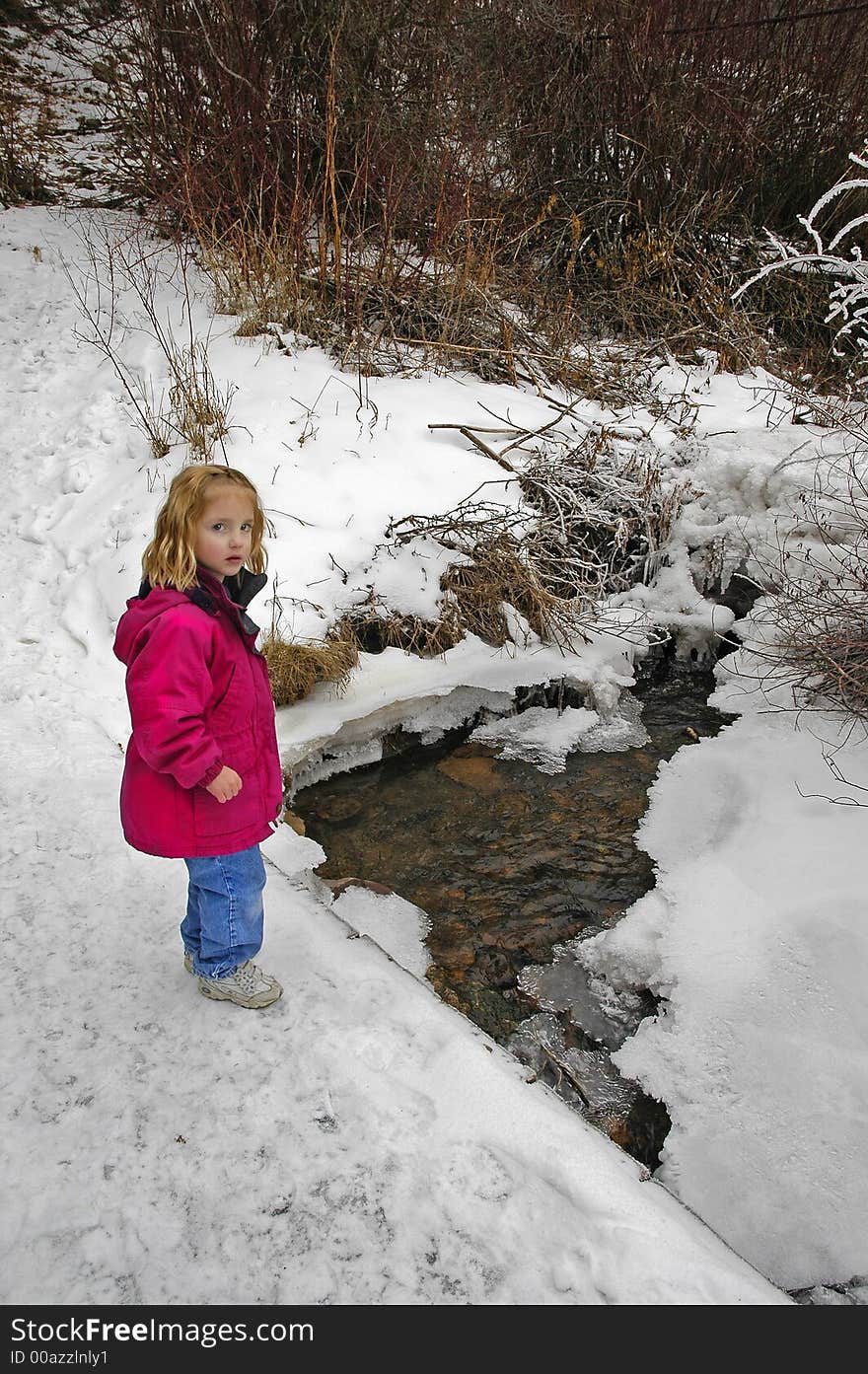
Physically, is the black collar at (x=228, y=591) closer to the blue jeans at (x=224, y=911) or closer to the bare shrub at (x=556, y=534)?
the blue jeans at (x=224, y=911)

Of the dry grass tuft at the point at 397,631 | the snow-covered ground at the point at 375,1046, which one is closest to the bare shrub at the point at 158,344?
the snow-covered ground at the point at 375,1046

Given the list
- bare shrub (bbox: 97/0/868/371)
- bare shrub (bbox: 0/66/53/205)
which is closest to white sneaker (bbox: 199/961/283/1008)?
bare shrub (bbox: 97/0/868/371)

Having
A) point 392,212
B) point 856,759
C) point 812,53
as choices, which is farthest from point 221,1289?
point 812,53

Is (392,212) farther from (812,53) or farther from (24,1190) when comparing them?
(24,1190)

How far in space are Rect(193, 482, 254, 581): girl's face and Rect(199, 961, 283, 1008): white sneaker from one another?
3.15 feet

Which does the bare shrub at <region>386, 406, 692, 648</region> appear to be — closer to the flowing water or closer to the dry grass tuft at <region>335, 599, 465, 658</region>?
the dry grass tuft at <region>335, 599, 465, 658</region>

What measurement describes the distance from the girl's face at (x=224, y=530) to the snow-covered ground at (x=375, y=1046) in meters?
1.06

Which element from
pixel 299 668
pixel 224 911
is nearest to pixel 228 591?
pixel 224 911

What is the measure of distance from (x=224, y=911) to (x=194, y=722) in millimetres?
517

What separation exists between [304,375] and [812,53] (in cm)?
428

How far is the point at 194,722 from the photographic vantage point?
1872mm

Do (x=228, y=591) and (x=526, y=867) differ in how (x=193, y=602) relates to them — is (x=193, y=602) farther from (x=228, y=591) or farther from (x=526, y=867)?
(x=526, y=867)

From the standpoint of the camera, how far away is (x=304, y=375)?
524cm

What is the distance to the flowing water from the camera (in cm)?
250
